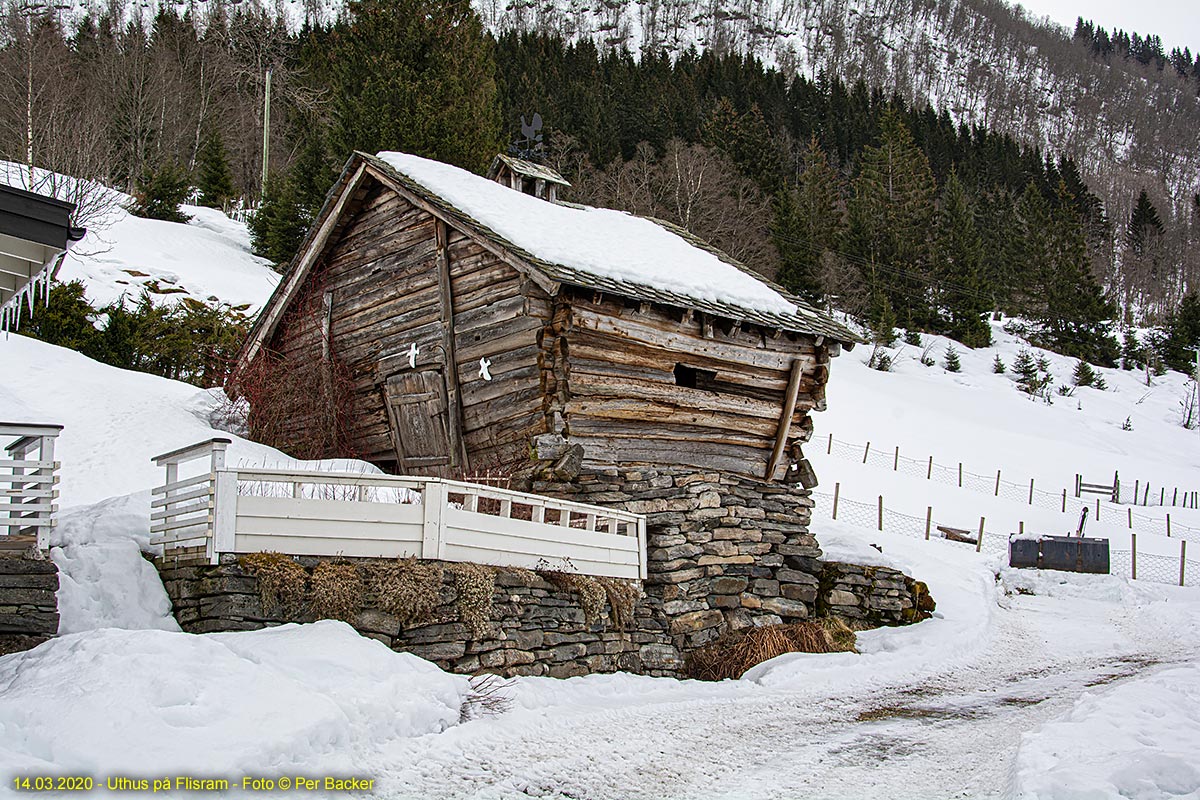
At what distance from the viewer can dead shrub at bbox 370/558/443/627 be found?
8.48m

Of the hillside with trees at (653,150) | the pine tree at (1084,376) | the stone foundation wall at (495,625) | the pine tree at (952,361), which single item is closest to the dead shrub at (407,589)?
the stone foundation wall at (495,625)

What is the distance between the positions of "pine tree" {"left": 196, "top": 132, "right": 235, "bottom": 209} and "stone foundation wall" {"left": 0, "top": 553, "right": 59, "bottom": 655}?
3673 centimetres

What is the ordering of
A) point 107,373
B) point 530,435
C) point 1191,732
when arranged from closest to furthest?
point 1191,732
point 530,435
point 107,373

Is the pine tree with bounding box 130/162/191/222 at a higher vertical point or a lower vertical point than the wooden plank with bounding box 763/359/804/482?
higher

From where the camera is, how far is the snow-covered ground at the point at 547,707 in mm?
6023

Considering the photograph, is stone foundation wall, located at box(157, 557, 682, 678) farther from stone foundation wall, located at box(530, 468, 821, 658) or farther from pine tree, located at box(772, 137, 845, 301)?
pine tree, located at box(772, 137, 845, 301)

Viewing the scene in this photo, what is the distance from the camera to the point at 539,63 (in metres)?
66.1

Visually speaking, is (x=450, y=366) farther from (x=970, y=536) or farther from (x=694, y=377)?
(x=970, y=536)

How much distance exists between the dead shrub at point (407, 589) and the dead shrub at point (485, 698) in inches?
29.8

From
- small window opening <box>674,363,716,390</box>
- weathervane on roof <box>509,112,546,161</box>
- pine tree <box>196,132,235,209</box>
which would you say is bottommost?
small window opening <box>674,363,716,390</box>

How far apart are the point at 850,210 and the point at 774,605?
4657 cm

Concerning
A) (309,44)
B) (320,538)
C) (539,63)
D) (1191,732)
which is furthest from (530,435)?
(539,63)

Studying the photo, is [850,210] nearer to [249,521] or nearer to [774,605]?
[774,605]

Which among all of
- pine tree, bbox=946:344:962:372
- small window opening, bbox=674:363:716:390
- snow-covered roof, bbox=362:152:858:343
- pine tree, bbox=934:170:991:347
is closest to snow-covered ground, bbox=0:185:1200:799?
small window opening, bbox=674:363:716:390
